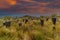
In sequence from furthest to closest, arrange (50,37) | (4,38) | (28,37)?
(50,37) → (28,37) → (4,38)

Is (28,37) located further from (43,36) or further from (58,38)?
(58,38)

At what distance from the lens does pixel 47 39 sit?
→ 46.7 ft

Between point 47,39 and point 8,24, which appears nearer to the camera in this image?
point 47,39

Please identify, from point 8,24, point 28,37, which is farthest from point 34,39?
point 8,24

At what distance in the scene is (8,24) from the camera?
21.4 meters

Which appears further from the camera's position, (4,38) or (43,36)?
(43,36)

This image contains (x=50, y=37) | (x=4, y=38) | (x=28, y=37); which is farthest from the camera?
(x=50, y=37)

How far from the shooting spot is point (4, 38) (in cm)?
1311

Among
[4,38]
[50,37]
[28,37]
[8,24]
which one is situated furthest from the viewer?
[8,24]

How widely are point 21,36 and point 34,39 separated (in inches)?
36.6

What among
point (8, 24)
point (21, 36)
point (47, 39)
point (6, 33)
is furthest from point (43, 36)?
point (8, 24)

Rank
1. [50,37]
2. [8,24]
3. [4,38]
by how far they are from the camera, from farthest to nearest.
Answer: [8,24]
[50,37]
[4,38]

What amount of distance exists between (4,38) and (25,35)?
1794mm

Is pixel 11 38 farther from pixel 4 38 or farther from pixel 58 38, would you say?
pixel 58 38
